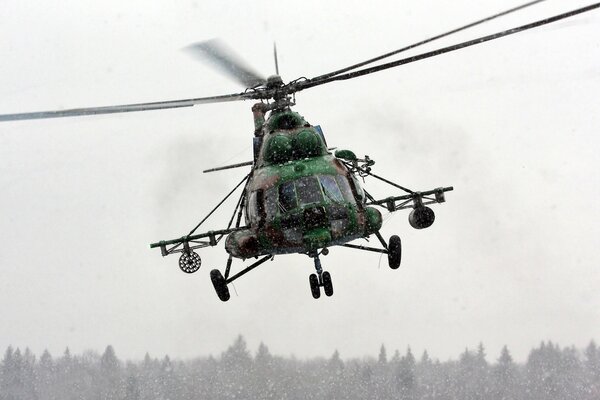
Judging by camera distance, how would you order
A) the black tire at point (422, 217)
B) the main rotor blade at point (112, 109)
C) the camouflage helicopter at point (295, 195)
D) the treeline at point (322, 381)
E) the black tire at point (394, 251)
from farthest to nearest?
the treeline at point (322, 381), the black tire at point (422, 217), the black tire at point (394, 251), the camouflage helicopter at point (295, 195), the main rotor blade at point (112, 109)

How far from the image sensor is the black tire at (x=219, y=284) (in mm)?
16156

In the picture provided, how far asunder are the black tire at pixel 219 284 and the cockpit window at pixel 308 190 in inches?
158

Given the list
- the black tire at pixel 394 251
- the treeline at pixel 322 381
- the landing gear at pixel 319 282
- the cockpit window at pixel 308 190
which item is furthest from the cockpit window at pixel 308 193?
the treeline at pixel 322 381

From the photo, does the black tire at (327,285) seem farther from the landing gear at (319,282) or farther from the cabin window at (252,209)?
the cabin window at (252,209)

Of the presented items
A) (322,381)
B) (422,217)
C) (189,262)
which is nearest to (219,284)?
(189,262)

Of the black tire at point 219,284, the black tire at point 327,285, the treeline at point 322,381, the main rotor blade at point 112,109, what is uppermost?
the main rotor blade at point 112,109

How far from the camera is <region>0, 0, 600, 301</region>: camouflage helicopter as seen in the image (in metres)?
13.1

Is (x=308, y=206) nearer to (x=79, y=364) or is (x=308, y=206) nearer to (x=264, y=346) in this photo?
(x=264, y=346)

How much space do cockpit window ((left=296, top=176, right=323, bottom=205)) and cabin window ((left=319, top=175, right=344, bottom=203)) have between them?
6.7 inches

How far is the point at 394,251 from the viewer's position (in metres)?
16.0

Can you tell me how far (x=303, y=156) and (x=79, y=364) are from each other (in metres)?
175

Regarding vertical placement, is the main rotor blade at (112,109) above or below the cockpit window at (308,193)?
above

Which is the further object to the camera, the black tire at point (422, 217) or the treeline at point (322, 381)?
the treeline at point (322, 381)

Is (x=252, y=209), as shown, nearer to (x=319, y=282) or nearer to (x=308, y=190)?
(x=308, y=190)
